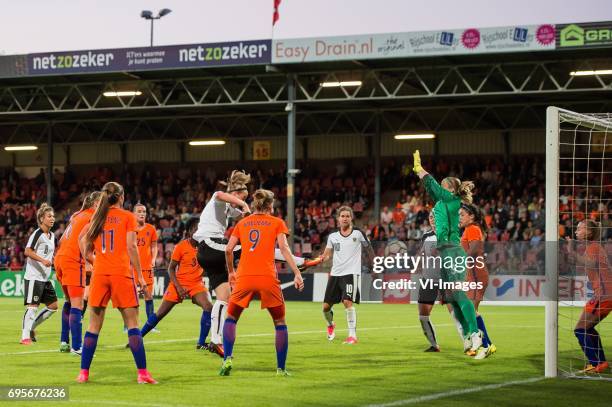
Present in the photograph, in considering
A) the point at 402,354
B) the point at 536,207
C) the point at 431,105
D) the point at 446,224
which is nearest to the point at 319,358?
the point at 402,354

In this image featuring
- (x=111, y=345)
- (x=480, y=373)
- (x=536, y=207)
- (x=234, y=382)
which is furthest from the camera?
(x=536, y=207)

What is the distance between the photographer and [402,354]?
1445 centimetres

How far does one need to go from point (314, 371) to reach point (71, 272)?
13.2ft

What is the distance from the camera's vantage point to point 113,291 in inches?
414

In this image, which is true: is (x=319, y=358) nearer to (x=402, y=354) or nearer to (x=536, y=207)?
(x=402, y=354)

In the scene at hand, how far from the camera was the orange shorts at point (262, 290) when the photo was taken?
11.0 metres

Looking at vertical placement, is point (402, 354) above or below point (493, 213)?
below

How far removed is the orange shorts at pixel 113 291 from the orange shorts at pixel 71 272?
12.2 feet

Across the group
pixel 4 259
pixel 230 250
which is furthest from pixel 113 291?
pixel 4 259

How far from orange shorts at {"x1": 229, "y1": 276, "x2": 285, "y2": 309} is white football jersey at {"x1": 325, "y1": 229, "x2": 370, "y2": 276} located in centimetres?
572

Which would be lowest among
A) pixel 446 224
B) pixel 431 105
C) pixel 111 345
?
pixel 111 345

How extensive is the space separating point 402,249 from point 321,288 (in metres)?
2.93

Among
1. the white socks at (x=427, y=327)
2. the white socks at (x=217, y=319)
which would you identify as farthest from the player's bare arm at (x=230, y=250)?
the white socks at (x=427, y=327)

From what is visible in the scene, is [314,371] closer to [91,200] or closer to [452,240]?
[452,240]
